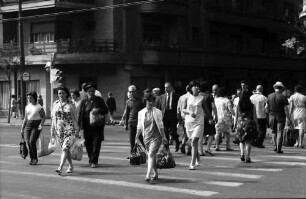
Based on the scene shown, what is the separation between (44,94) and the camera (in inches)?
1385

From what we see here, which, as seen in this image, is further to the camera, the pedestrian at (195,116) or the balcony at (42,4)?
the balcony at (42,4)

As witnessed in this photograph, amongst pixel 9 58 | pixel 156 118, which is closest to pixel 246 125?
pixel 156 118

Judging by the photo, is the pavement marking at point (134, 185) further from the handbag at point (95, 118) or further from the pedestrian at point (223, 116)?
the pedestrian at point (223, 116)

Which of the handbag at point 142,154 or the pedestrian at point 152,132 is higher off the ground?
the pedestrian at point 152,132

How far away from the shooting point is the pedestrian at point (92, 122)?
12.2m

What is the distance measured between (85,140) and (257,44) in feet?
110

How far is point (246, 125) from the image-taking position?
41.8 ft

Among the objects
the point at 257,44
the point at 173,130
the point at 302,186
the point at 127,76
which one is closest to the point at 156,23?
the point at 127,76

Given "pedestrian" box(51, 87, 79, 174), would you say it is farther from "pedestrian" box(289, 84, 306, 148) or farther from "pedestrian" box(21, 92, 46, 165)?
"pedestrian" box(289, 84, 306, 148)

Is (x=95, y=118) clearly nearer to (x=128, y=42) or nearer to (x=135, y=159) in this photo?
(x=135, y=159)

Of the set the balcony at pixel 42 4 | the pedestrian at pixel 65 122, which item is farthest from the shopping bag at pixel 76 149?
the balcony at pixel 42 4

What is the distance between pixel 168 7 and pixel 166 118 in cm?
2031

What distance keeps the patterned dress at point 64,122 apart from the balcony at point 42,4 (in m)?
22.6

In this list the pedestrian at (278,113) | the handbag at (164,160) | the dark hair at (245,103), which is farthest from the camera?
the pedestrian at (278,113)
